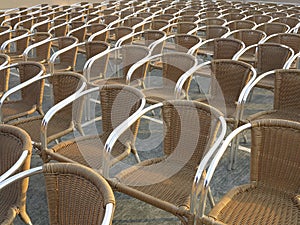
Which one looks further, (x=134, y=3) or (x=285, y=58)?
(x=134, y=3)

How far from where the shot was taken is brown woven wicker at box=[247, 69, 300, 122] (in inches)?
124

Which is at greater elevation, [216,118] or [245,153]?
[216,118]

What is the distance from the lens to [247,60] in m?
4.98

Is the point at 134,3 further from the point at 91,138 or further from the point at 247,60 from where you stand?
the point at 91,138

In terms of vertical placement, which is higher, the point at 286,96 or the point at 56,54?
the point at 56,54

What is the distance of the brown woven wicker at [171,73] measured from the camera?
372 centimetres

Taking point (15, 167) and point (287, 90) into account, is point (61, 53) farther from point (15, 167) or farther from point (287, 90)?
point (15, 167)

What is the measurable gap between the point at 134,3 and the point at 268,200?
8273 mm

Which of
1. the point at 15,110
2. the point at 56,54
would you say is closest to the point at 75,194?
the point at 15,110

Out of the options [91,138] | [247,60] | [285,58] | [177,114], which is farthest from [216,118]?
[247,60]

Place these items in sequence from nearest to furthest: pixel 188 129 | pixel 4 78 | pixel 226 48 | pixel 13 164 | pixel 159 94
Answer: pixel 13 164
pixel 188 129
pixel 4 78
pixel 159 94
pixel 226 48

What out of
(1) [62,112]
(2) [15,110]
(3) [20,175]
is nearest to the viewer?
(3) [20,175]

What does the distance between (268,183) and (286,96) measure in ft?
3.80

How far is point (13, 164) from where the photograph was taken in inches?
81.8
